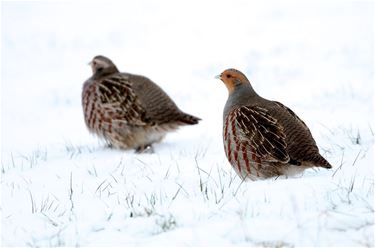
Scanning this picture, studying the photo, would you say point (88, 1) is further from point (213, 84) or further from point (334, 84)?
point (334, 84)

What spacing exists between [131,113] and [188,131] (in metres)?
1.37

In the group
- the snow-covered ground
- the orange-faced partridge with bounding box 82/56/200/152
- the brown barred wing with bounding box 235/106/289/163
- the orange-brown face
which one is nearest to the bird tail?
the orange-faced partridge with bounding box 82/56/200/152

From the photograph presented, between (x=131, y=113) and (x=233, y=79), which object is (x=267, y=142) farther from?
(x=131, y=113)

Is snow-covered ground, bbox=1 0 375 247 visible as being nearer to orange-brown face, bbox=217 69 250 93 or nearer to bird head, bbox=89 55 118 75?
orange-brown face, bbox=217 69 250 93

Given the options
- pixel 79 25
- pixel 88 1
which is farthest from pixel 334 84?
pixel 88 1

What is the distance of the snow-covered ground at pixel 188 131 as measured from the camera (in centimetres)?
379

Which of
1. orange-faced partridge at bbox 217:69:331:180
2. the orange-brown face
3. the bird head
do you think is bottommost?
orange-faced partridge at bbox 217:69:331:180

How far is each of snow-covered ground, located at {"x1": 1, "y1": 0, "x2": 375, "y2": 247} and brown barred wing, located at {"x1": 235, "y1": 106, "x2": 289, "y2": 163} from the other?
380mm

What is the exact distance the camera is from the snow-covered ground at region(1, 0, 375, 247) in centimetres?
379

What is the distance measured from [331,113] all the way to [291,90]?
134 inches

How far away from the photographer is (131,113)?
7875 mm

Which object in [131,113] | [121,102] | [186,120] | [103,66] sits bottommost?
[186,120]

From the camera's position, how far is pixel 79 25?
24.4 m

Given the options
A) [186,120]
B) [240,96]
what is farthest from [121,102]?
[240,96]
